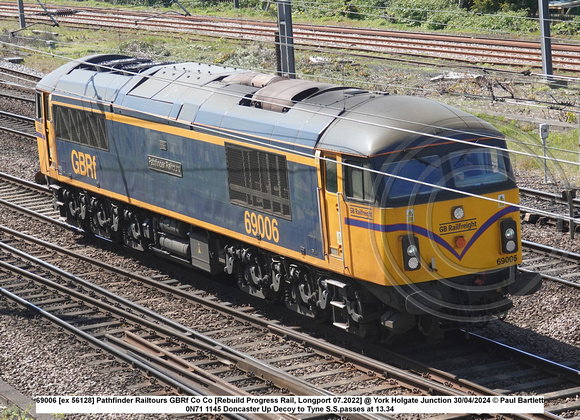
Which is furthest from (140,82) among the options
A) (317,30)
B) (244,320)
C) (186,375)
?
(317,30)

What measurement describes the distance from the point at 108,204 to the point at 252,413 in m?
8.90

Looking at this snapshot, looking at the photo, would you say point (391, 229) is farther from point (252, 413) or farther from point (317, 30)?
point (317, 30)

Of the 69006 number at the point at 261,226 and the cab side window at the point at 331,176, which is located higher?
the cab side window at the point at 331,176

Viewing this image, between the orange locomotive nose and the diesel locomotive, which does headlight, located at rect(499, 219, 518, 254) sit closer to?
the diesel locomotive

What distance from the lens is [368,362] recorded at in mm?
11938

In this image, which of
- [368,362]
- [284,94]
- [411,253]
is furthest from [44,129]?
[411,253]

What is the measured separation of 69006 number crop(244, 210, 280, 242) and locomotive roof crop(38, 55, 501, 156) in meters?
1.25

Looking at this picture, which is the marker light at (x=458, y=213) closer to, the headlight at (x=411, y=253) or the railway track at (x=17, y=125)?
the headlight at (x=411, y=253)

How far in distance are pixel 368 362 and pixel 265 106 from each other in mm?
4440

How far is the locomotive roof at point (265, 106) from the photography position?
12.0m

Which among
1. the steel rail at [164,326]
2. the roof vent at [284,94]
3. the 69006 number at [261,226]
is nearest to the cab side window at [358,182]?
the 69006 number at [261,226]
